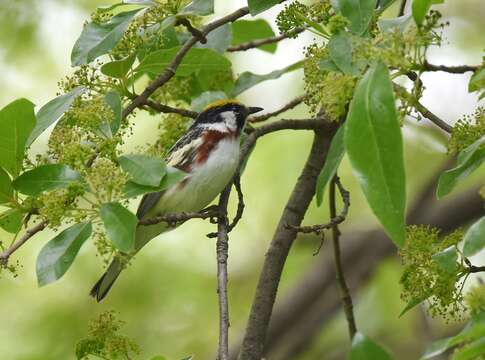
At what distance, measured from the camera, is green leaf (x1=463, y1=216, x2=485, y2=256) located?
1.91m

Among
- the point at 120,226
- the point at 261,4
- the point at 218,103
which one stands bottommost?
the point at 120,226

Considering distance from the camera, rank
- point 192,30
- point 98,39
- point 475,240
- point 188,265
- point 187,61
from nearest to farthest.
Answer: point 475,240 < point 98,39 < point 192,30 < point 187,61 < point 188,265

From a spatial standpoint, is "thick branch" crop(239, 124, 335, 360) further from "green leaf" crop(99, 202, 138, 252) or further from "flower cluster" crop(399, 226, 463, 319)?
"green leaf" crop(99, 202, 138, 252)

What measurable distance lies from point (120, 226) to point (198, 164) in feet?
4.51

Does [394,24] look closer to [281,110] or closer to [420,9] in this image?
[420,9]

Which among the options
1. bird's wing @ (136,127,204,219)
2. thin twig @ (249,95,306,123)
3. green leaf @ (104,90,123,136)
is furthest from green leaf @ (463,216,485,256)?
bird's wing @ (136,127,204,219)

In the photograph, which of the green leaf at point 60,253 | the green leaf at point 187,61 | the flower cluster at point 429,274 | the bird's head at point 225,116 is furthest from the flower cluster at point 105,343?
the bird's head at point 225,116

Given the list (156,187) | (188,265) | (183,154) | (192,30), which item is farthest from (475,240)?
(188,265)

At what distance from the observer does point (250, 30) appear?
3426 mm

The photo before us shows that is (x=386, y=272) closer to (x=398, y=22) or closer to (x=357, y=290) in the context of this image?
(x=357, y=290)

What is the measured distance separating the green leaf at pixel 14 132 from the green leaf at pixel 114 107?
0.69 ft

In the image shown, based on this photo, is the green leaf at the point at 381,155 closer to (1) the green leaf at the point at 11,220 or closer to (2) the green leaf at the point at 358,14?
(2) the green leaf at the point at 358,14

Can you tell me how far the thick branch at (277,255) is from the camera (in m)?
3.06

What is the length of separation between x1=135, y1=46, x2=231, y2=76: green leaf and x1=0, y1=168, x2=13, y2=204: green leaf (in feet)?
1.97
